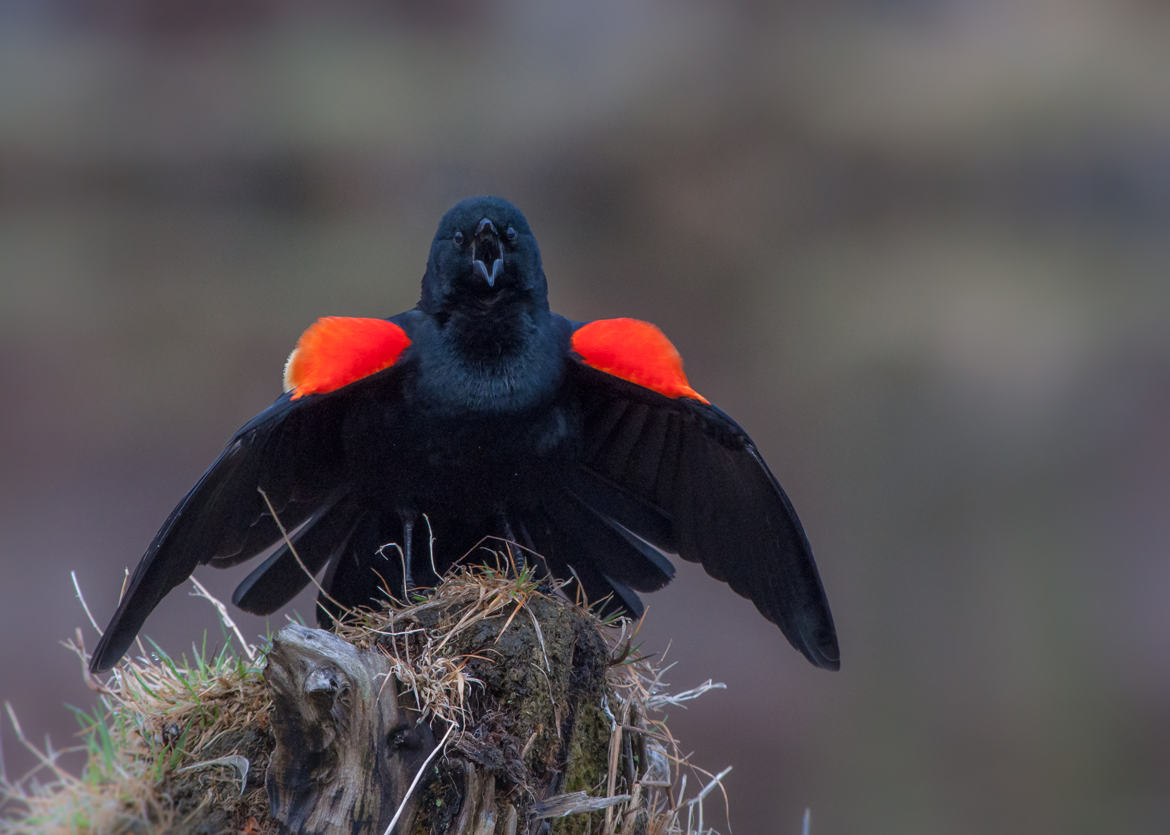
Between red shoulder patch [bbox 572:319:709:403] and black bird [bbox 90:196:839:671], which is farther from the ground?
red shoulder patch [bbox 572:319:709:403]

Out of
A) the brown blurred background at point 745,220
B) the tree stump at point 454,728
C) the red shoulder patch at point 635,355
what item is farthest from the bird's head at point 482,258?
the brown blurred background at point 745,220

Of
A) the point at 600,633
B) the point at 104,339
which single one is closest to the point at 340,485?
the point at 600,633

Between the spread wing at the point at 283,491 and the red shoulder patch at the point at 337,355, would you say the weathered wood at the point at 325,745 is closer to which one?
the spread wing at the point at 283,491

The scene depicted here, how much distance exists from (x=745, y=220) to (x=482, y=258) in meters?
3.99

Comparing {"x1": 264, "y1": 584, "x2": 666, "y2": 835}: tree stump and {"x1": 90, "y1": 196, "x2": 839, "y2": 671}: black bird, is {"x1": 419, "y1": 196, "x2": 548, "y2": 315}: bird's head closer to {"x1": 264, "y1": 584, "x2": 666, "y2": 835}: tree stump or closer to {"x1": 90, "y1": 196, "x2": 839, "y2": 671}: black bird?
{"x1": 90, "y1": 196, "x2": 839, "y2": 671}: black bird

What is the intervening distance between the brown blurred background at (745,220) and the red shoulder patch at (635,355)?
325 cm

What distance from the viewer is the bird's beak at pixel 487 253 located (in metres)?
2.56

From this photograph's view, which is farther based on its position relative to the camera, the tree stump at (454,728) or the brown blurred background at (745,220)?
the brown blurred background at (745,220)

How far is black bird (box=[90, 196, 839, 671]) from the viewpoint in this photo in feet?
8.22

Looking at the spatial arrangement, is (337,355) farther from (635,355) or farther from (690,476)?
(690,476)

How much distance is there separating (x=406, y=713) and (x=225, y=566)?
0.98 metres

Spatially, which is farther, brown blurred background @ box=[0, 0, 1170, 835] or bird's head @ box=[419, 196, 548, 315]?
brown blurred background @ box=[0, 0, 1170, 835]

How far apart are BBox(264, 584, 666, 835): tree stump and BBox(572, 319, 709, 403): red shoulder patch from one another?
67 centimetres

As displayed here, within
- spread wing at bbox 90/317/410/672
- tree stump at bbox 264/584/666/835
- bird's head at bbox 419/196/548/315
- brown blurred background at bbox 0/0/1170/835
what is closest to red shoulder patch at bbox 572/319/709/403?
bird's head at bbox 419/196/548/315
